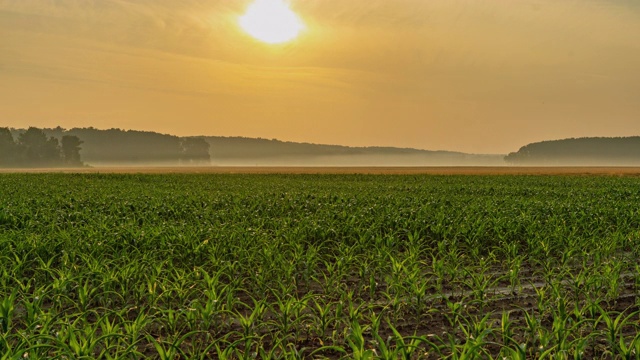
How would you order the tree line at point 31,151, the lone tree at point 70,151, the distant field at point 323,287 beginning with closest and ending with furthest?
the distant field at point 323,287 < the tree line at point 31,151 < the lone tree at point 70,151

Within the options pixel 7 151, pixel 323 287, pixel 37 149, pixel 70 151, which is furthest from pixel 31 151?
pixel 323 287

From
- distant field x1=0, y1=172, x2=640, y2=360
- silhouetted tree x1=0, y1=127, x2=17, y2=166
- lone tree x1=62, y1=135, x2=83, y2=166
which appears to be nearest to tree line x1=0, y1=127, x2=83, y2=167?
silhouetted tree x1=0, y1=127, x2=17, y2=166

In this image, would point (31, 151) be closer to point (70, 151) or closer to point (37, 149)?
point (37, 149)

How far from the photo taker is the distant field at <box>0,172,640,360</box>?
585 cm

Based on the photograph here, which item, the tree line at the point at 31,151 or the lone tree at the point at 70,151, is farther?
the lone tree at the point at 70,151

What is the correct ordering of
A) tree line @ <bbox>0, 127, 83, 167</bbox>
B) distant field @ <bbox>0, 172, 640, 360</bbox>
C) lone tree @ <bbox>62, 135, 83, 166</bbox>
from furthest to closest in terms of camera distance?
lone tree @ <bbox>62, 135, 83, 166</bbox>, tree line @ <bbox>0, 127, 83, 167</bbox>, distant field @ <bbox>0, 172, 640, 360</bbox>

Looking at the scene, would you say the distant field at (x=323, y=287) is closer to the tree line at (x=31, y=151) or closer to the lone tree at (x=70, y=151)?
the tree line at (x=31, y=151)

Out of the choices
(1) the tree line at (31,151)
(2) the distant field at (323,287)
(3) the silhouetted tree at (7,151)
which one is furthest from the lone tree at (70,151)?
(2) the distant field at (323,287)

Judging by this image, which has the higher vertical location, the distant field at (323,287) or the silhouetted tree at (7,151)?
the silhouetted tree at (7,151)

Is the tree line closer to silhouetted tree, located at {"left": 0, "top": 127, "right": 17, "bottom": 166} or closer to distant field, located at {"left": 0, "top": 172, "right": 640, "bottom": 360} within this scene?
silhouetted tree, located at {"left": 0, "top": 127, "right": 17, "bottom": 166}

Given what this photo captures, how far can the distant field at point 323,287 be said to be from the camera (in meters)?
5.85

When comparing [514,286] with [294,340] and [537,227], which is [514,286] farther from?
[537,227]

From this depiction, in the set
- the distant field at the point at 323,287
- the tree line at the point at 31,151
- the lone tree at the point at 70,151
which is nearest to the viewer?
the distant field at the point at 323,287

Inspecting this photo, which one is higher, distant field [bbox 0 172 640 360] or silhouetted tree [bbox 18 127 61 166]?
silhouetted tree [bbox 18 127 61 166]
